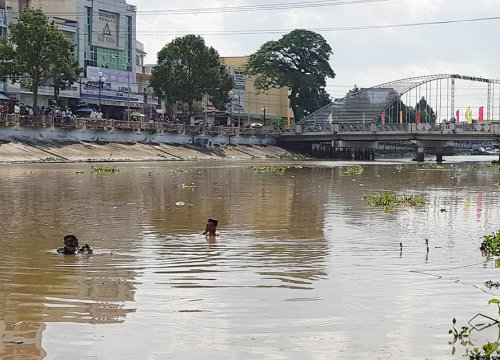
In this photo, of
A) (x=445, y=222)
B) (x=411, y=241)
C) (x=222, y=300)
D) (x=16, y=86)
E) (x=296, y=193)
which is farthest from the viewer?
(x=16, y=86)

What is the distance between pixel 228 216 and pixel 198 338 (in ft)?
49.4

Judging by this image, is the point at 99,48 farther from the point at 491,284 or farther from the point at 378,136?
the point at 491,284

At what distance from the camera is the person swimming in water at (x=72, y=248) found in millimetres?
15359

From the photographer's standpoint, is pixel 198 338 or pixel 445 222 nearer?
pixel 198 338

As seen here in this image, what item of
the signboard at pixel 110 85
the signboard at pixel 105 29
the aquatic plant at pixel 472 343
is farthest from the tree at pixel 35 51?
the aquatic plant at pixel 472 343

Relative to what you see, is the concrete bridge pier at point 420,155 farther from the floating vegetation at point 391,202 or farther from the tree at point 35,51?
the floating vegetation at point 391,202

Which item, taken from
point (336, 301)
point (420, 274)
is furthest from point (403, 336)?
point (420, 274)

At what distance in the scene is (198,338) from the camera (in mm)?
9094

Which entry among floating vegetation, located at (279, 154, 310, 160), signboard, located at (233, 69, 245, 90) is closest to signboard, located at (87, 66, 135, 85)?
floating vegetation, located at (279, 154, 310, 160)

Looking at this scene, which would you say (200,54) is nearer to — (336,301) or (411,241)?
(411,241)

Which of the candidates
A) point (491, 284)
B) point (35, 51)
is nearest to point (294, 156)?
point (35, 51)

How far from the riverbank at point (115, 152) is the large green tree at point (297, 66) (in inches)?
732

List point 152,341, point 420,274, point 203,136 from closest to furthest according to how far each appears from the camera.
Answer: point 152,341, point 420,274, point 203,136

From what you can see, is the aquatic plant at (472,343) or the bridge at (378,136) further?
the bridge at (378,136)
